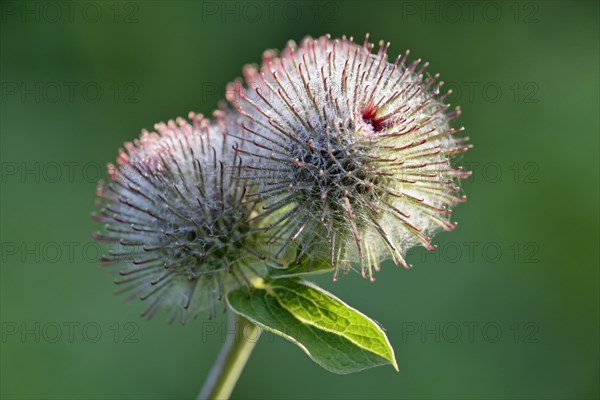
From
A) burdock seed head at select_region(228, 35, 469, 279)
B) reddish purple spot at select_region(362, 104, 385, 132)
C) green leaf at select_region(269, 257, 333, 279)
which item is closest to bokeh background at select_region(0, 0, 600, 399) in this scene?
green leaf at select_region(269, 257, 333, 279)

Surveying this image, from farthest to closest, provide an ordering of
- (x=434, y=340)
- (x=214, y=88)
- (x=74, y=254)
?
1. (x=214, y=88)
2. (x=74, y=254)
3. (x=434, y=340)

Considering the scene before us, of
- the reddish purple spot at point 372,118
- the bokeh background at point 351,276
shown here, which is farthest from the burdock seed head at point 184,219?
the bokeh background at point 351,276

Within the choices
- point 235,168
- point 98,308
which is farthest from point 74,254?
point 235,168

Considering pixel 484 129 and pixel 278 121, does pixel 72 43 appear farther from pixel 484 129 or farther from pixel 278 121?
pixel 278 121

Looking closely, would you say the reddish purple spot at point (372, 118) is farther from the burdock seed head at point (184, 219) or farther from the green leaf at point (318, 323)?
the green leaf at point (318, 323)

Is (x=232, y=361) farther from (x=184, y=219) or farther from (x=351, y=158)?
(x=351, y=158)

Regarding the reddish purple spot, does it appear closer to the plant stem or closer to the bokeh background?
the plant stem

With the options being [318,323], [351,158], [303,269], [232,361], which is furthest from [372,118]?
[232,361]
